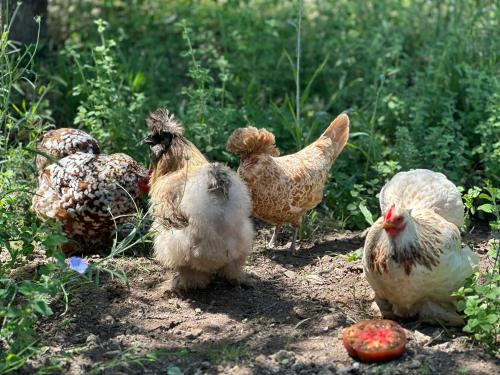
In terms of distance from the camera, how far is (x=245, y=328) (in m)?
4.95

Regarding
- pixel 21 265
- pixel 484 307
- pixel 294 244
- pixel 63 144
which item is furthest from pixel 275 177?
pixel 484 307

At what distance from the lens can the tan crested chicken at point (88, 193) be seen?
5.76m

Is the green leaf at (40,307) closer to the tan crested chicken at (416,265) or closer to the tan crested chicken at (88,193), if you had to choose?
the tan crested chicken at (88,193)

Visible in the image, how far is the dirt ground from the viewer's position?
173 inches

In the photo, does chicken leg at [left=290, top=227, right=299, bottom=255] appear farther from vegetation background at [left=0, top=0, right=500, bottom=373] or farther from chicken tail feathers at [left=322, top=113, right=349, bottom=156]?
chicken tail feathers at [left=322, top=113, right=349, bottom=156]

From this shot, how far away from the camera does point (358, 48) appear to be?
8586 millimetres

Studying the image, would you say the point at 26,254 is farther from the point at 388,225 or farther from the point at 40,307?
the point at 388,225

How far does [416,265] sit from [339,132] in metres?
2.11

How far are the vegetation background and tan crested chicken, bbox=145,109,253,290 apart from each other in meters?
0.77

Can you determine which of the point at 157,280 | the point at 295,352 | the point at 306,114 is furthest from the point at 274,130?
the point at 295,352

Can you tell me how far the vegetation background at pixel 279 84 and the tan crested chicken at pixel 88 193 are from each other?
256mm

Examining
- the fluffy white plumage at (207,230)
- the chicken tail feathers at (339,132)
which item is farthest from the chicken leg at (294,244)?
the fluffy white plumage at (207,230)

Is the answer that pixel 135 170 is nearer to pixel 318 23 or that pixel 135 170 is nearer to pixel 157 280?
pixel 157 280

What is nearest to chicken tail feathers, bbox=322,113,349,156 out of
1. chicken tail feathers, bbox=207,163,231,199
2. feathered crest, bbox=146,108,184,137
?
feathered crest, bbox=146,108,184,137
